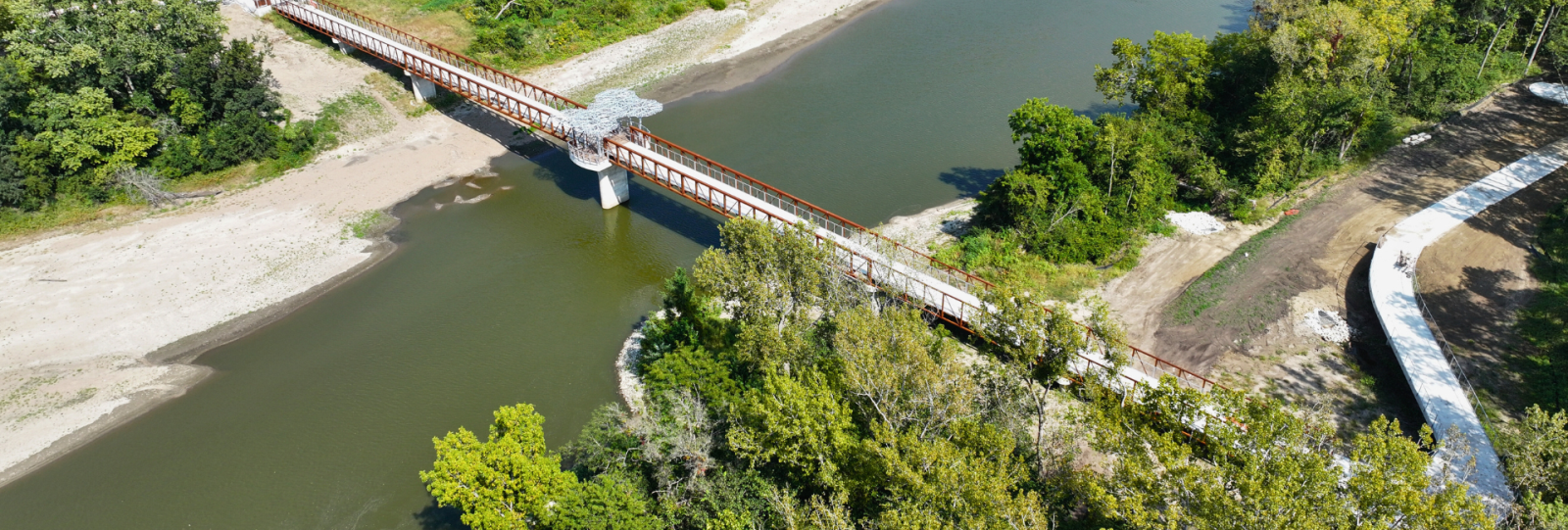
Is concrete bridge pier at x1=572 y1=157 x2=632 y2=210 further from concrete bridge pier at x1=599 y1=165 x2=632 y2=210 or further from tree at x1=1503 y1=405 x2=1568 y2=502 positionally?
tree at x1=1503 y1=405 x2=1568 y2=502

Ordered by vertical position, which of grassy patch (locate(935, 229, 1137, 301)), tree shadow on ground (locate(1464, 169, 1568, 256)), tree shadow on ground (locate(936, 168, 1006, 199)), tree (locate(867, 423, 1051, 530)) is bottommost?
grassy patch (locate(935, 229, 1137, 301))

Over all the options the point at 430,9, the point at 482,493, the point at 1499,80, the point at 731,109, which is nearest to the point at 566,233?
the point at 731,109

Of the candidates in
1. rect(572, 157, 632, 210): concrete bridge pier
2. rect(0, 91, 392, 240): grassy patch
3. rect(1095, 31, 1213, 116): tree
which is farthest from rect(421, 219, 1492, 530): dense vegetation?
rect(0, 91, 392, 240): grassy patch

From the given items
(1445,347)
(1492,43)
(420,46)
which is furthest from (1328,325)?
(420,46)

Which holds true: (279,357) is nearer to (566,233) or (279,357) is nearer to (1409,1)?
Answer: (566,233)

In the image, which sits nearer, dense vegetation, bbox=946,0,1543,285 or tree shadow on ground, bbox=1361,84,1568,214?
dense vegetation, bbox=946,0,1543,285
